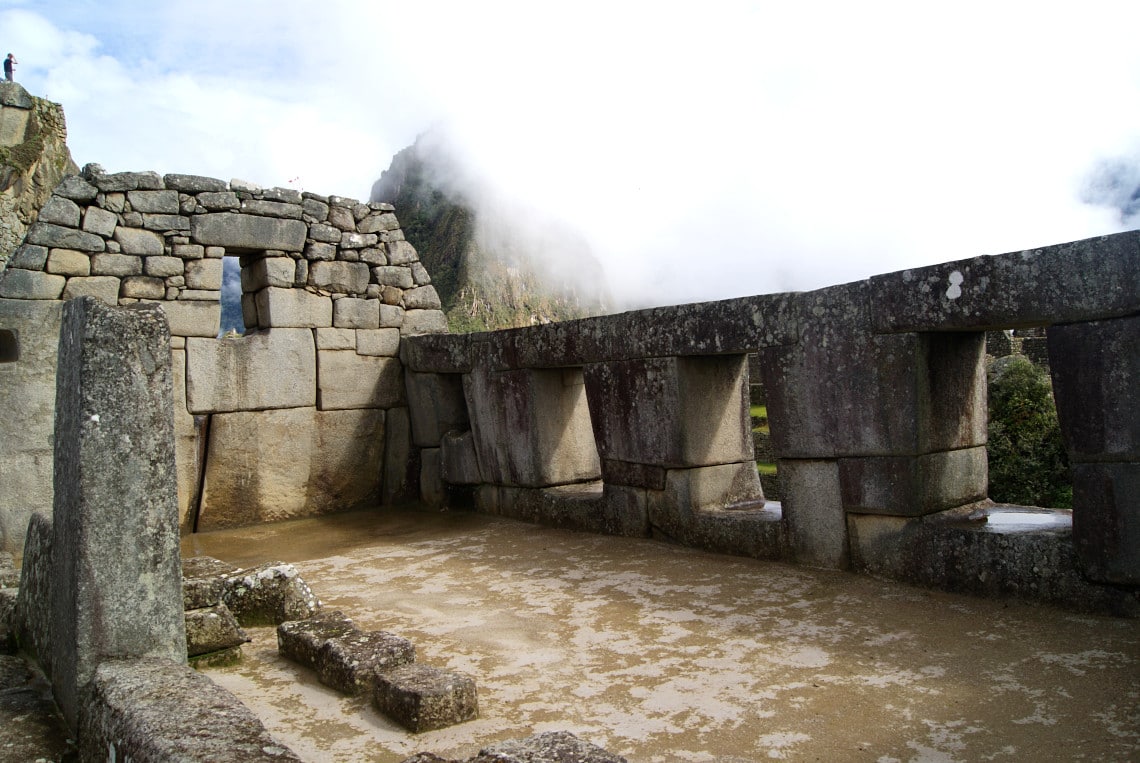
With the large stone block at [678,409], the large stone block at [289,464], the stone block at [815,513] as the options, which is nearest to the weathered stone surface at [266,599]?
the large stone block at [678,409]

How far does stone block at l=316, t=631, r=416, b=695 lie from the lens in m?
4.02

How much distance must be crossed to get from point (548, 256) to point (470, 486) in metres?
21.5

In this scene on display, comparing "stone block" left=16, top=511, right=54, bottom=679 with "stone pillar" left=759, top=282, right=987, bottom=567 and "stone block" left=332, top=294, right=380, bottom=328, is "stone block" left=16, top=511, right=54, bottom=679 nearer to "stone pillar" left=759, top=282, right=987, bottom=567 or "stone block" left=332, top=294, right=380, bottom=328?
"stone pillar" left=759, top=282, right=987, bottom=567

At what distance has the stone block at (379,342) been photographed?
9.53 metres

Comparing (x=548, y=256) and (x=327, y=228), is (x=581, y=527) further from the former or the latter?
(x=548, y=256)

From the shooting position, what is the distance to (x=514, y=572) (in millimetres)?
6438

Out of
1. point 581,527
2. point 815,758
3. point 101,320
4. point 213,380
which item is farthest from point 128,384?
point 213,380

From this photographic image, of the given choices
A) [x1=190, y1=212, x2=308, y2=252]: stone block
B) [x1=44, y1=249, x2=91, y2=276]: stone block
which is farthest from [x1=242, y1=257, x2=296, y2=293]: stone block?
[x1=44, y1=249, x2=91, y2=276]: stone block

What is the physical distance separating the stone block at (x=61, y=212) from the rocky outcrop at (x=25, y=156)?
9.55 metres

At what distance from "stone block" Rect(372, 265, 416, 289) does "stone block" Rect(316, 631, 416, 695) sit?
19.1 feet

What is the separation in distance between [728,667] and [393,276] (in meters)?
6.63

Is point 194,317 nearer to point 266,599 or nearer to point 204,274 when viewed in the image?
point 204,274

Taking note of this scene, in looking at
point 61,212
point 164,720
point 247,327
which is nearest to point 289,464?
point 247,327

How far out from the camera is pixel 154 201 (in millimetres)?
8352
